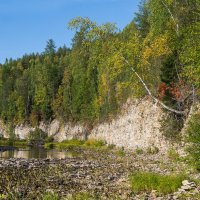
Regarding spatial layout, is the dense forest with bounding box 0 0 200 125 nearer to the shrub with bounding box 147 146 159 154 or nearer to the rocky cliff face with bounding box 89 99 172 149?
the rocky cliff face with bounding box 89 99 172 149

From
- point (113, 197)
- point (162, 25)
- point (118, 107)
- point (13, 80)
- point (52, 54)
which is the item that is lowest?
point (113, 197)

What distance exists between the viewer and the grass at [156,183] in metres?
16.5

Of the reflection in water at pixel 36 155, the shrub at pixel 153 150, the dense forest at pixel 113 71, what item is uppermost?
the dense forest at pixel 113 71

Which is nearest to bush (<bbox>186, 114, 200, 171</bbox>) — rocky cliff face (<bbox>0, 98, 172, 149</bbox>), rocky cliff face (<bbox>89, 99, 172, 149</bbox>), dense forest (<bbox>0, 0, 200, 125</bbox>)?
dense forest (<bbox>0, 0, 200, 125</bbox>)

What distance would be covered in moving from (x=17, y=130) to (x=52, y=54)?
41.5 meters

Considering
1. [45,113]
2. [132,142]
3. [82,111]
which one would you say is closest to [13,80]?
[45,113]

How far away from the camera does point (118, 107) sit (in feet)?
236

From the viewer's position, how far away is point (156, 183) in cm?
1711

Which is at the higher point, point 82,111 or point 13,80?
point 13,80

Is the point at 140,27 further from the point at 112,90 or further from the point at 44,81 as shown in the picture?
the point at 44,81

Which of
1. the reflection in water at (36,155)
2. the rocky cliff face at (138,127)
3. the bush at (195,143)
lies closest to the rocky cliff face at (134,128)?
the rocky cliff face at (138,127)

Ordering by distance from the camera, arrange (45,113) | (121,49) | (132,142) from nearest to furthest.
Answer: (121,49)
(132,142)
(45,113)

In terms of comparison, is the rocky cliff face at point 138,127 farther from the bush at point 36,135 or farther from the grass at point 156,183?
the bush at point 36,135

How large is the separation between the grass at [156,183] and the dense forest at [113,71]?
5792mm
